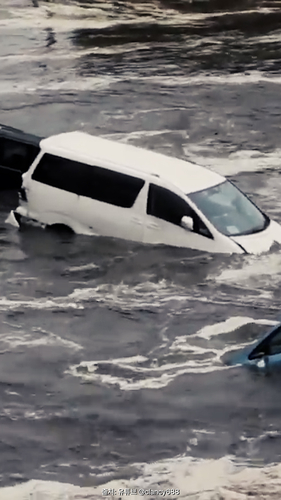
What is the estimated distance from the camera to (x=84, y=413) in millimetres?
10305

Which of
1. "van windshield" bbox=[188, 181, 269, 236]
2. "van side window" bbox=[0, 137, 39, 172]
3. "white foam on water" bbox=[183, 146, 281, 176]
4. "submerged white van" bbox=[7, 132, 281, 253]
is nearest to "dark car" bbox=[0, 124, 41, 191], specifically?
"van side window" bbox=[0, 137, 39, 172]

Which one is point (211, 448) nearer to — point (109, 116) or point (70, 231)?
point (70, 231)

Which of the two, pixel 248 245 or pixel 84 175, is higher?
pixel 84 175

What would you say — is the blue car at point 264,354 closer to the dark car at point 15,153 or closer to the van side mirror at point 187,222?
the van side mirror at point 187,222

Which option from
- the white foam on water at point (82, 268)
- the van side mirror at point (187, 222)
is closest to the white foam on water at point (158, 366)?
the van side mirror at point (187, 222)

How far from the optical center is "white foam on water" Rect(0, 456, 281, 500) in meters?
9.03

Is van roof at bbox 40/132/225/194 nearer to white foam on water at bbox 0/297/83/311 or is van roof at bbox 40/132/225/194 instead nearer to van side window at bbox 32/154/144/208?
van side window at bbox 32/154/144/208

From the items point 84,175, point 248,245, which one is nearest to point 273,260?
point 248,245

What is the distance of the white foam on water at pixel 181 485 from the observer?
29.6ft

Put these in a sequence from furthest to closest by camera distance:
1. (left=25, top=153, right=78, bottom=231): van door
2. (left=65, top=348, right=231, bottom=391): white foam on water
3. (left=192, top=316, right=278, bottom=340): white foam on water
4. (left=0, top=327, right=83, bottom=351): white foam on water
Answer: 1. (left=25, top=153, right=78, bottom=231): van door
2. (left=192, top=316, right=278, bottom=340): white foam on water
3. (left=0, top=327, right=83, bottom=351): white foam on water
4. (left=65, top=348, right=231, bottom=391): white foam on water

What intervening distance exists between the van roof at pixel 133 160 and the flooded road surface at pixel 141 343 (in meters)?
1.19

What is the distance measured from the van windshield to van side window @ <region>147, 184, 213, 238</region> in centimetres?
17

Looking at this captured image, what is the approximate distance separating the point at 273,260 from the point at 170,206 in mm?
1886

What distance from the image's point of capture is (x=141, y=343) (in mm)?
11859
